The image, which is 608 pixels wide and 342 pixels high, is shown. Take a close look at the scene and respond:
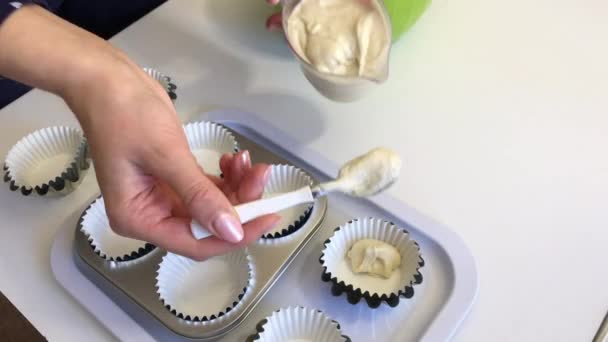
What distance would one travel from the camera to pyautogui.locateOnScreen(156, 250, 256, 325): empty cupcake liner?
2.03 feet

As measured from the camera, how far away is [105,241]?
0.69 metres

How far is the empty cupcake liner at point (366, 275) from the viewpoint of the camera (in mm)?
618

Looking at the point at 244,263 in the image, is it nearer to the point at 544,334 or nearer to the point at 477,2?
the point at 544,334

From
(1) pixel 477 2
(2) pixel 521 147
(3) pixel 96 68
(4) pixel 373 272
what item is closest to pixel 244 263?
(4) pixel 373 272

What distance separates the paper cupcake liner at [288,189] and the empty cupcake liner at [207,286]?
53 mm

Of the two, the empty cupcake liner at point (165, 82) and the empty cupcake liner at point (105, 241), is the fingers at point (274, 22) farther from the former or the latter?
the empty cupcake liner at point (105, 241)

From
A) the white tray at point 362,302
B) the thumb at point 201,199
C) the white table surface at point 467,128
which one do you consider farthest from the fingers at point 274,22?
the thumb at point 201,199

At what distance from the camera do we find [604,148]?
29.1 inches

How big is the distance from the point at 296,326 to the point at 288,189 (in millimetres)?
182

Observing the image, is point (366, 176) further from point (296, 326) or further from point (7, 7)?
point (7, 7)

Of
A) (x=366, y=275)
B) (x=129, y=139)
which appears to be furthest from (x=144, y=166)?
(x=366, y=275)

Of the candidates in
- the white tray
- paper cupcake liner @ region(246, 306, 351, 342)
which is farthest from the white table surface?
paper cupcake liner @ region(246, 306, 351, 342)

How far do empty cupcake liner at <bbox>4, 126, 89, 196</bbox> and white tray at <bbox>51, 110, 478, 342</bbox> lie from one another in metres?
0.07

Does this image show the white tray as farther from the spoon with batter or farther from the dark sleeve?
the dark sleeve
